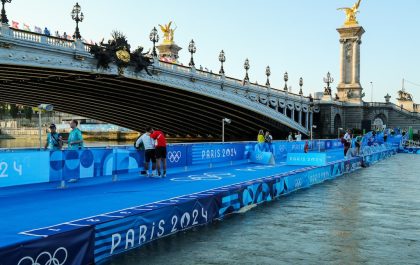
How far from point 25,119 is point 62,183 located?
5430 inches

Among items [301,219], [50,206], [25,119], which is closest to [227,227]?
[301,219]

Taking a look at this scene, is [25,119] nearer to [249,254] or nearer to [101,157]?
[101,157]

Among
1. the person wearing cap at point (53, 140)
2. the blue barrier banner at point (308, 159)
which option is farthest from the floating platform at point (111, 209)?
the blue barrier banner at point (308, 159)

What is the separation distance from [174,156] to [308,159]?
7.59 meters

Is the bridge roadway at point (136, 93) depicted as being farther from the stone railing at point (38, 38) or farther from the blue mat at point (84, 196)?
the blue mat at point (84, 196)

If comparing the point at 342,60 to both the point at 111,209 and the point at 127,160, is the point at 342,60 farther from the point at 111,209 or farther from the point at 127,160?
the point at 111,209

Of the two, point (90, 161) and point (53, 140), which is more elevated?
point (53, 140)

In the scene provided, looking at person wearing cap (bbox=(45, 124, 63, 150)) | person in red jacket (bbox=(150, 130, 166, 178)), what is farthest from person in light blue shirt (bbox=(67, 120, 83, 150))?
person in red jacket (bbox=(150, 130, 166, 178))

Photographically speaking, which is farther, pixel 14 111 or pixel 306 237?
pixel 14 111

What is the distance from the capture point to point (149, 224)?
9992 millimetres

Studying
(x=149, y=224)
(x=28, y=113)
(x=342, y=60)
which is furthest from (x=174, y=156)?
(x=28, y=113)

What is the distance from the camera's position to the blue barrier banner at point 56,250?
6547 millimetres

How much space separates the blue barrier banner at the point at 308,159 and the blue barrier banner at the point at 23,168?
1405 centimetres

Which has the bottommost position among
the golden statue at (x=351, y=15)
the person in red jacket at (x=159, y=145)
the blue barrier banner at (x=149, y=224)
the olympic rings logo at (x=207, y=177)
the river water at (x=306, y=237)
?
the river water at (x=306, y=237)
